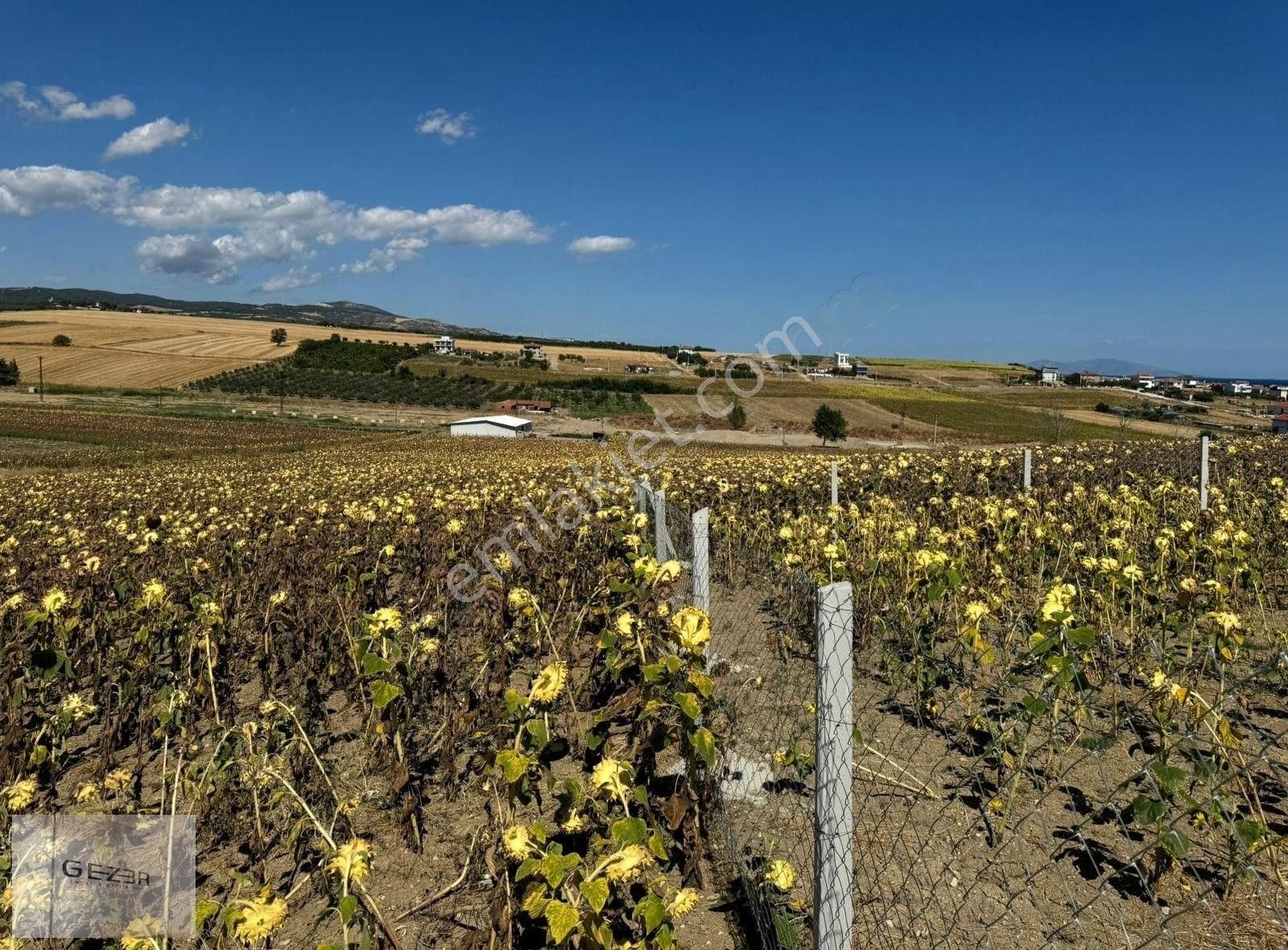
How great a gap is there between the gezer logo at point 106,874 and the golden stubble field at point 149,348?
95231mm

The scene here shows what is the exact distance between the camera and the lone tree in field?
61.1 metres

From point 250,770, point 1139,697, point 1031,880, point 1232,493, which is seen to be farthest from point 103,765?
point 1232,493

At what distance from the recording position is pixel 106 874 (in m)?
3.58

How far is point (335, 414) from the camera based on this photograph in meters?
74.4

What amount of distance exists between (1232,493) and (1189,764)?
6590 millimetres

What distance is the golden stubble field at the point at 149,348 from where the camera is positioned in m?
88.5

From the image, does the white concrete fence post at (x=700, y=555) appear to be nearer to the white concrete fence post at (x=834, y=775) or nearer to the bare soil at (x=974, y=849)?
the bare soil at (x=974, y=849)

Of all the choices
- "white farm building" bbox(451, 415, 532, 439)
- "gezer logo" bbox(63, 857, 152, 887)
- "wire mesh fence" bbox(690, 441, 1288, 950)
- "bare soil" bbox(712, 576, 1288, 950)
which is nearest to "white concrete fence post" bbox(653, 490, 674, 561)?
"wire mesh fence" bbox(690, 441, 1288, 950)

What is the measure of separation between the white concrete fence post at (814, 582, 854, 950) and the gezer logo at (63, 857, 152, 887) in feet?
10.2

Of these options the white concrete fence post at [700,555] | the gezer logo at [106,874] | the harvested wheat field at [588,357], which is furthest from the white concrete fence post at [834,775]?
the harvested wheat field at [588,357]

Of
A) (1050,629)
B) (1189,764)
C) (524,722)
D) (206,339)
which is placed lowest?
(1189,764)

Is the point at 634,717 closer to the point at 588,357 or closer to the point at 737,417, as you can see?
the point at 737,417

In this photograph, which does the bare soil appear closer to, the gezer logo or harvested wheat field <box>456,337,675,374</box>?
the gezer logo

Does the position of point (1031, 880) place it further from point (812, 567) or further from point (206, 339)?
point (206, 339)
